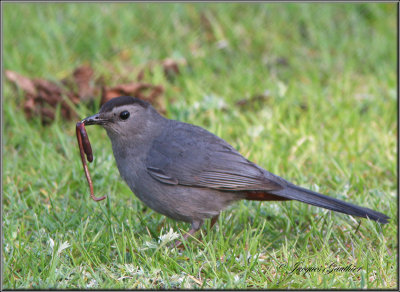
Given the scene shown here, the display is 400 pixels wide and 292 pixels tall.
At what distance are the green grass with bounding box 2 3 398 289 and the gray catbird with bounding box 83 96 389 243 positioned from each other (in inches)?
10.4

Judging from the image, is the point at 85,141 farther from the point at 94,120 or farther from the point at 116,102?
the point at 116,102

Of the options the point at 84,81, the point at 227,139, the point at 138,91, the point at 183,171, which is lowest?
the point at 227,139

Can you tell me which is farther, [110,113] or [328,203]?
[110,113]

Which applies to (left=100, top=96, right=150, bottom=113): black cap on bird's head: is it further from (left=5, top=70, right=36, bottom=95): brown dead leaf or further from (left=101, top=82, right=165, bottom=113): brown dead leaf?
(left=5, top=70, right=36, bottom=95): brown dead leaf

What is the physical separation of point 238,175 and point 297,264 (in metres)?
0.85

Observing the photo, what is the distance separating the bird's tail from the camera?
4078 millimetres

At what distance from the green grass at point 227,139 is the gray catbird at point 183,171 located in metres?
0.26

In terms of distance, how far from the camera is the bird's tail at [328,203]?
13.4ft

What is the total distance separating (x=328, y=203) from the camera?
4141 mm

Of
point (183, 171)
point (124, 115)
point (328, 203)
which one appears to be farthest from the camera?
point (124, 115)

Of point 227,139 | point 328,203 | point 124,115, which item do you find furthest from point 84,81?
point 328,203

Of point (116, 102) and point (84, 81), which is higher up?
point (116, 102)

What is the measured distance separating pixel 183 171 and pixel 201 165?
150 millimetres

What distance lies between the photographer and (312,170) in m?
5.40
